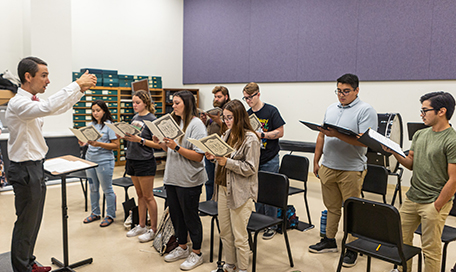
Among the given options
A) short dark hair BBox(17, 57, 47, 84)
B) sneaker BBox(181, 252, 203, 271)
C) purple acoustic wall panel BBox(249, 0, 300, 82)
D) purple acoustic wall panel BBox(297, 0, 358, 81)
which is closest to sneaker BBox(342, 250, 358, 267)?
sneaker BBox(181, 252, 203, 271)

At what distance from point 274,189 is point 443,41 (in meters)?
4.11

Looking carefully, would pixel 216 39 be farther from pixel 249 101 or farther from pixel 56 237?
pixel 56 237

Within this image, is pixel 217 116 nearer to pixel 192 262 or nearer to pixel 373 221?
pixel 192 262

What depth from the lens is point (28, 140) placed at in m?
2.37


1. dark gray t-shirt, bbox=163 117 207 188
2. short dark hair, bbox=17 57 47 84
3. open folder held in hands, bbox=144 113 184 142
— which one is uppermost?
short dark hair, bbox=17 57 47 84

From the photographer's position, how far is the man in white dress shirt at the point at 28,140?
7.47ft

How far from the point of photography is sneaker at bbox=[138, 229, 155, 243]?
11.7 feet

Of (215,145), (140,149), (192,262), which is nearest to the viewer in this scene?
(215,145)

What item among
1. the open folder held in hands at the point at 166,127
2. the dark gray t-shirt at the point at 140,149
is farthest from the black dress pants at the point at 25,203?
the dark gray t-shirt at the point at 140,149

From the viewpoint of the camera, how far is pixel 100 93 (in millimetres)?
7508

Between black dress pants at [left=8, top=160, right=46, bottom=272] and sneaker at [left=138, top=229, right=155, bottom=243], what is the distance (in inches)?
47.2

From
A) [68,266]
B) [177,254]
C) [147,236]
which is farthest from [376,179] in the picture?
[68,266]

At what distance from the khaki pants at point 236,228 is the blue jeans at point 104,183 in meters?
1.83

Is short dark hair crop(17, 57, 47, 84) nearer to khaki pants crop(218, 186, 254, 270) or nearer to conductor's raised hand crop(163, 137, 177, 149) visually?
conductor's raised hand crop(163, 137, 177, 149)
